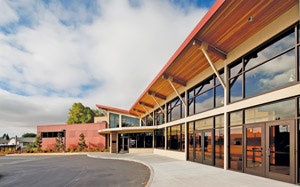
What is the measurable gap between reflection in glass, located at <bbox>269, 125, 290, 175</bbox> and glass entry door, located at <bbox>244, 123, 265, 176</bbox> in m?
0.43

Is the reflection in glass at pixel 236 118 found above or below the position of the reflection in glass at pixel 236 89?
below

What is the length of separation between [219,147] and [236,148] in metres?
1.54

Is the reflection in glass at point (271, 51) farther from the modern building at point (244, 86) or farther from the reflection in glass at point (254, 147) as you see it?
the reflection in glass at point (254, 147)

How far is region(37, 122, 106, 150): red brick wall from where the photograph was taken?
35.4 m

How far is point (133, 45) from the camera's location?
17.1 m

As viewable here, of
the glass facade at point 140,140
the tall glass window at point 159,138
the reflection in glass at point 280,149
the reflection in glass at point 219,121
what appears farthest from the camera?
the glass facade at point 140,140

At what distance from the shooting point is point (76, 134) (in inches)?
1460

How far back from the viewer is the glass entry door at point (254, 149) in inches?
362

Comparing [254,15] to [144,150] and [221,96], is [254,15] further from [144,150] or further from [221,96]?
[144,150]

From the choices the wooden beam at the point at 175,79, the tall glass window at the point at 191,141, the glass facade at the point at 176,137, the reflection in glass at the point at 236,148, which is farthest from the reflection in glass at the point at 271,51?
the glass facade at the point at 176,137

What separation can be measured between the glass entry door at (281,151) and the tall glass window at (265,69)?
144 centimetres

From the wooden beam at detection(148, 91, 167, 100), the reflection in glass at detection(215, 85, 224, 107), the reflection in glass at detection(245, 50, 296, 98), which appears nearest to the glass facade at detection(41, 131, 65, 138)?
the wooden beam at detection(148, 91, 167, 100)

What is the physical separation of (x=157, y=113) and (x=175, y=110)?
6505 millimetres

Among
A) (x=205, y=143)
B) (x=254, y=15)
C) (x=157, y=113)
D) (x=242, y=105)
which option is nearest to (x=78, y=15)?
(x=254, y=15)
